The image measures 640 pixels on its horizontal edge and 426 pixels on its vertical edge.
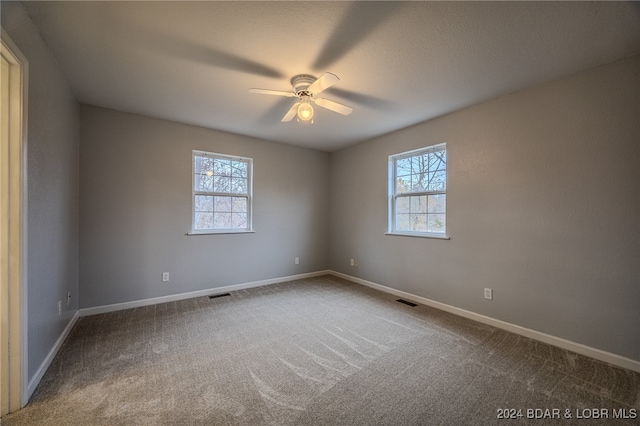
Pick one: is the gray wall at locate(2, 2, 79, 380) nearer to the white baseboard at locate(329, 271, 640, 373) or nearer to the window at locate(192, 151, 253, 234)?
the window at locate(192, 151, 253, 234)

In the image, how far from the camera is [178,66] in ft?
7.27

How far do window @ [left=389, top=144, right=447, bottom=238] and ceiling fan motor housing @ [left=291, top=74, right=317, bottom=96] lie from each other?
6.37ft

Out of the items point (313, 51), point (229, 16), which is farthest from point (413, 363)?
point (229, 16)

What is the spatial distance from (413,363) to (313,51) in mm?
2591

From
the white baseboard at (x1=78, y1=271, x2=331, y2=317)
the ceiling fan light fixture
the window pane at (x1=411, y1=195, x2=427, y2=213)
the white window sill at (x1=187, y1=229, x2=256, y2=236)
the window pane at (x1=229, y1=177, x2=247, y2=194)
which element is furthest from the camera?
the window pane at (x1=229, y1=177, x2=247, y2=194)

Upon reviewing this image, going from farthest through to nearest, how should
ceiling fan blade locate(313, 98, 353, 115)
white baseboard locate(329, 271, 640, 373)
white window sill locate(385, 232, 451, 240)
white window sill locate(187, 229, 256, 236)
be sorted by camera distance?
1. white window sill locate(187, 229, 256, 236)
2. white window sill locate(385, 232, 451, 240)
3. ceiling fan blade locate(313, 98, 353, 115)
4. white baseboard locate(329, 271, 640, 373)

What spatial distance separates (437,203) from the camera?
134 inches

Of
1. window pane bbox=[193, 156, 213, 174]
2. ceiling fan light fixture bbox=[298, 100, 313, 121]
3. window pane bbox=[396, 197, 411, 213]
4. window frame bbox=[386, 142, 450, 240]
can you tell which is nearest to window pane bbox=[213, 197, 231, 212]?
window pane bbox=[193, 156, 213, 174]

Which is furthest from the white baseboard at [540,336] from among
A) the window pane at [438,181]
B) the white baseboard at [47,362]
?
the white baseboard at [47,362]

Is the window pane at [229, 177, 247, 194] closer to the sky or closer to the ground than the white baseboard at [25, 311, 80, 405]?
closer to the sky

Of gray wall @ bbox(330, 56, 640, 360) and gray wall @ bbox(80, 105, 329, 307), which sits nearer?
gray wall @ bbox(330, 56, 640, 360)

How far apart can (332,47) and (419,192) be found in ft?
7.61

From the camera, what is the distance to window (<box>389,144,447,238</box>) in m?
3.37

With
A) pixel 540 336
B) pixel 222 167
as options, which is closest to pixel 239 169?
pixel 222 167
